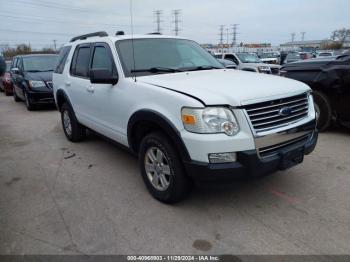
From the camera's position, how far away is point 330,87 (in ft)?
19.2

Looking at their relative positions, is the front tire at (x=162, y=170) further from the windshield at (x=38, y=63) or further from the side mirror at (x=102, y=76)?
the windshield at (x=38, y=63)

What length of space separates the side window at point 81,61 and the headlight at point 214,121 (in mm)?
2765

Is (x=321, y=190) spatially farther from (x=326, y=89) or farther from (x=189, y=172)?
(x=326, y=89)

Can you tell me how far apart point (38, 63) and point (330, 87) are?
9143 millimetres

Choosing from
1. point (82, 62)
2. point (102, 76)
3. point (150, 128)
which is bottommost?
point (150, 128)

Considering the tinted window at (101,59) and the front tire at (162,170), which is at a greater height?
the tinted window at (101,59)

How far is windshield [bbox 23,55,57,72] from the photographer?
10555mm

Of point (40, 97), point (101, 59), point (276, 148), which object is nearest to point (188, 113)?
point (276, 148)

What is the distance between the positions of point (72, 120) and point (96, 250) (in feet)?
11.7

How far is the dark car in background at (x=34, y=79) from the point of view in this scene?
31.8ft

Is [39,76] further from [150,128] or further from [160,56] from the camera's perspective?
[150,128]

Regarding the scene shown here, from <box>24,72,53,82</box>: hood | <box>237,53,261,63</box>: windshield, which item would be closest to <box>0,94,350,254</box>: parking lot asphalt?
<box>24,72,53,82</box>: hood

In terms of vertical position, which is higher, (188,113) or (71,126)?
(188,113)

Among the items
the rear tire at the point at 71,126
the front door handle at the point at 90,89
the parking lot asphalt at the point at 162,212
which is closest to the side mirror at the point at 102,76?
the front door handle at the point at 90,89
